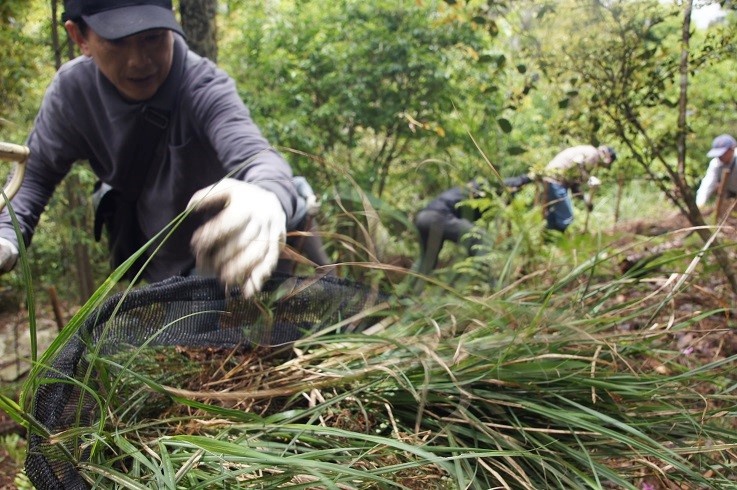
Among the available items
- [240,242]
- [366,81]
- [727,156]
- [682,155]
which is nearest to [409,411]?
[240,242]

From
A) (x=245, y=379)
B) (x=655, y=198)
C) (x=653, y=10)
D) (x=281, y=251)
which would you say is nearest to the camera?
(x=245, y=379)

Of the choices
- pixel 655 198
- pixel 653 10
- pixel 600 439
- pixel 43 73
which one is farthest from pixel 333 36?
pixel 655 198

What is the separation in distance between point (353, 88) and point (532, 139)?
108 inches

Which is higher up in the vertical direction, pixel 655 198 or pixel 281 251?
pixel 281 251

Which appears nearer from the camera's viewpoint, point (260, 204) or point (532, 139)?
point (260, 204)

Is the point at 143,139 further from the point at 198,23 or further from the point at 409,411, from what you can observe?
the point at 198,23

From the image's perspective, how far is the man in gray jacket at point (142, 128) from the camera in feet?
6.58

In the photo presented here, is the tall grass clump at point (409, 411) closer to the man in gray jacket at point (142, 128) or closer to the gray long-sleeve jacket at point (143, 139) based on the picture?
the man in gray jacket at point (142, 128)

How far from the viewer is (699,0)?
7.49 feet

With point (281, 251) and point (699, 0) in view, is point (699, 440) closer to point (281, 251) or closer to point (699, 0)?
point (281, 251)

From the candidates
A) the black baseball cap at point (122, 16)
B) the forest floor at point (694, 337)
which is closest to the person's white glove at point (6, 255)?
the forest floor at point (694, 337)

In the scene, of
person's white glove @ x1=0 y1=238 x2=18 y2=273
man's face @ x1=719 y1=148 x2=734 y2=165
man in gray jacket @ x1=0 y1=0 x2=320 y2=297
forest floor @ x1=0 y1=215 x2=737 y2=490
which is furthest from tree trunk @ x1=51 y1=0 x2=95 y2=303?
man's face @ x1=719 y1=148 x2=734 y2=165

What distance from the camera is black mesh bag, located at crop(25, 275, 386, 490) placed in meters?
0.94

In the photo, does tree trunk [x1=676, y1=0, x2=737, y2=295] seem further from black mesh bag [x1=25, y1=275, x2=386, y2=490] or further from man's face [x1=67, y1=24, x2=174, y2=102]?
man's face [x1=67, y1=24, x2=174, y2=102]
